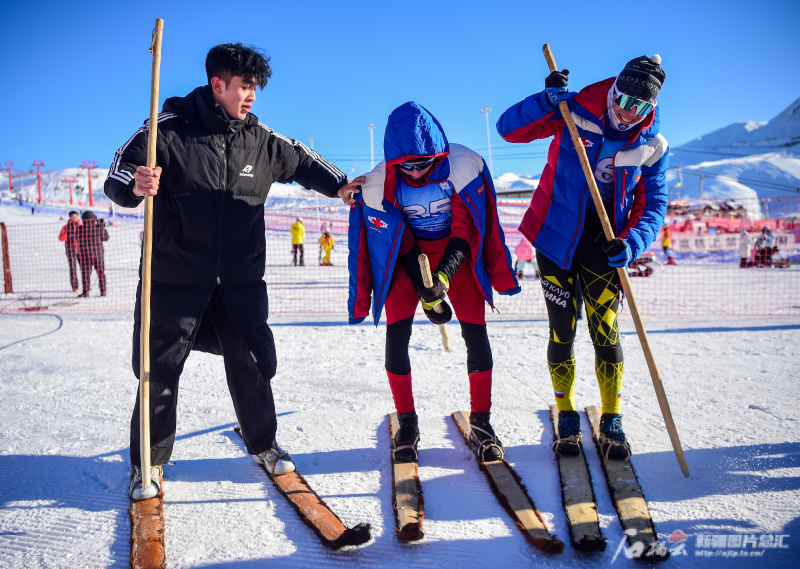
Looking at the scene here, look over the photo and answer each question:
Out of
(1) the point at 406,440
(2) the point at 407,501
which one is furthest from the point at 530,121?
(2) the point at 407,501

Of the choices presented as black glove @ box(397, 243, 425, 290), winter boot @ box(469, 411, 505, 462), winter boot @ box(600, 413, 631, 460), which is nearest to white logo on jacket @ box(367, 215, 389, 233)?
black glove @ box(397, 243, 425, 290)

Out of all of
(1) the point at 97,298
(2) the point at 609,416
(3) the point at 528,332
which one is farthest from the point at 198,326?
(1) the point at 97,298

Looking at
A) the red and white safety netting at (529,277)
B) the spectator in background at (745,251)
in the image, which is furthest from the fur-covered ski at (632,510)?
the spectator in background at (745,251)

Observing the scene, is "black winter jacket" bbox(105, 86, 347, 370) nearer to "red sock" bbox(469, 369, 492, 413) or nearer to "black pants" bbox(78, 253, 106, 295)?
"red sock" bbox(469, 369, 492, 413)

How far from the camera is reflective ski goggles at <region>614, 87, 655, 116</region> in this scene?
214 centimetres

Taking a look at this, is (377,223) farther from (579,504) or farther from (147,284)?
(579,504)

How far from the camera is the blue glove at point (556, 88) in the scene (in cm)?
226

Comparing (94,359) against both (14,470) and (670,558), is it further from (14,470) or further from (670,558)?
(670,558)

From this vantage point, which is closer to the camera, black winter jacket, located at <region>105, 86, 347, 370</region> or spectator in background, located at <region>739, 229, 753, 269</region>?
black winter jacket, located at <region>105, 86, 347, 370</region>

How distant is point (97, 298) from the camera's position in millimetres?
8844

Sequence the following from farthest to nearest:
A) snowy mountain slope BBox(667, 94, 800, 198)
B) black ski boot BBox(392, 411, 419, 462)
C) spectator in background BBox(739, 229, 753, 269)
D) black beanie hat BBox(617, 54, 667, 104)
Answer: snowy mountain slope BBox(667, 94, 800, 198), spectator in background BBox(739, 229, 753, 269), black ski boot BBox(392, 411, 419, 462), black beanie hat BBox(617, 54, 667, 104)

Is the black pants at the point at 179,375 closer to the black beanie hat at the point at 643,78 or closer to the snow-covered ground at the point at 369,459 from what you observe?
the snow-covered ground at the point at 369,459

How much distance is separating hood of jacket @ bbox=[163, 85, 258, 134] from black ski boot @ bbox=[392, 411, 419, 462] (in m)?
1.70

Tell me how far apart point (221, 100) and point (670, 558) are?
8.66 feet
